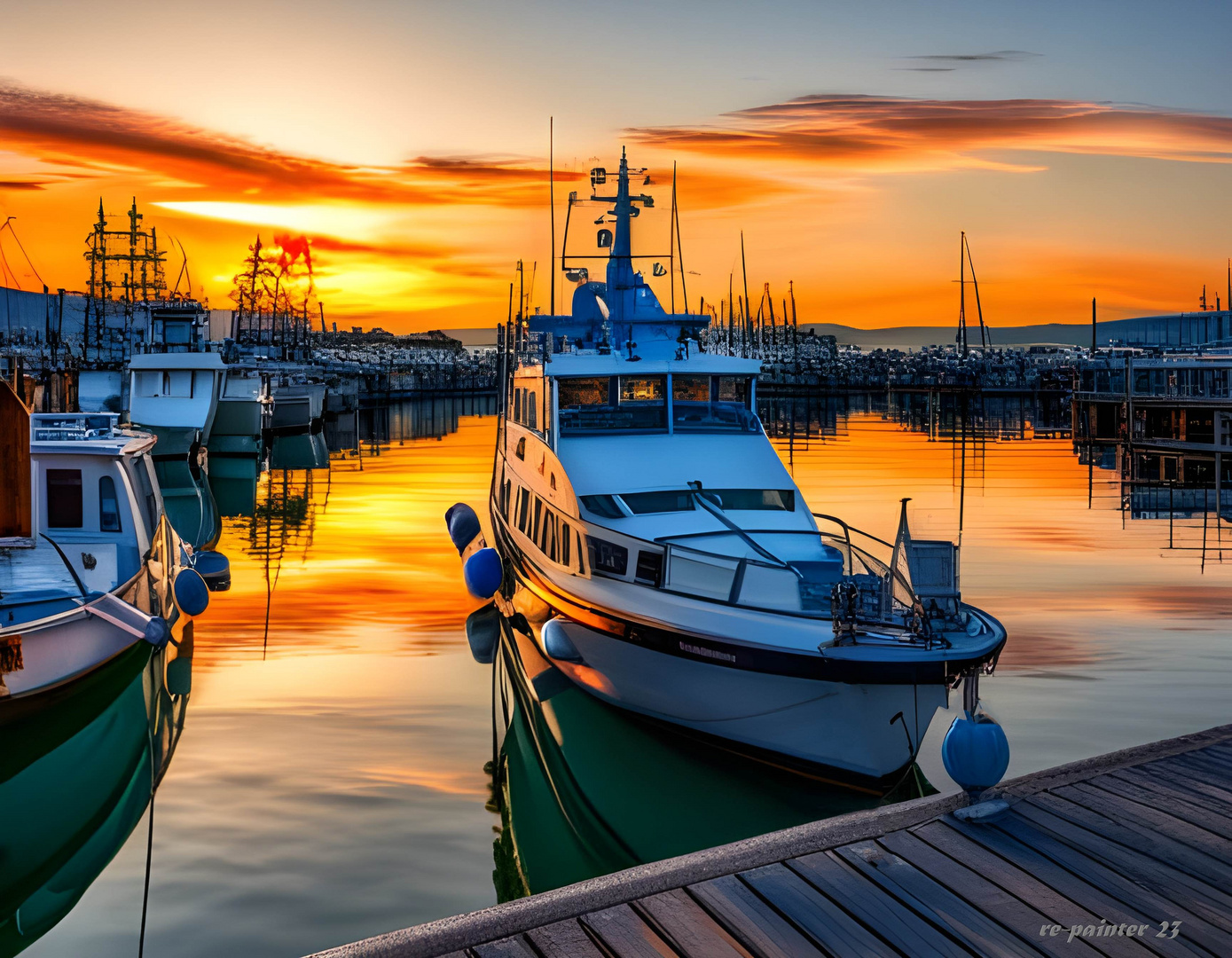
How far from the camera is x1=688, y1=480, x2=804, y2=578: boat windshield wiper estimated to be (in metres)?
13.9

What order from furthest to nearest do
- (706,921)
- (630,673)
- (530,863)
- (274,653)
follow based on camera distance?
(274,653)
(630,673)
(530,863)
(706,921)

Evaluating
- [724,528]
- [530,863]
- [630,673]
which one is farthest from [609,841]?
[724,528]

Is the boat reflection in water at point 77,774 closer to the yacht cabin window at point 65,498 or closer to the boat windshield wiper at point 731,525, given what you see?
the yacht cabin window at point 65,498

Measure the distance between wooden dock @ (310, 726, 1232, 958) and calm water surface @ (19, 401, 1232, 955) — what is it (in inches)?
168

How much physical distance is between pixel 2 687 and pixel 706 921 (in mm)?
11734

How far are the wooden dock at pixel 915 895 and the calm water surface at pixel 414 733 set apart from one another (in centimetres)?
425

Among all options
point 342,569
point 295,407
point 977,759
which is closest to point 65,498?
point 342,569

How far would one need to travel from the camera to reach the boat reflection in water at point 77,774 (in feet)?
37.0

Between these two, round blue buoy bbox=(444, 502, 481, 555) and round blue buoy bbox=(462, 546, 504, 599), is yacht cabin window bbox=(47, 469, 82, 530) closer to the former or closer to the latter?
round blue buoy bbox=(462, 546, 504, 599)

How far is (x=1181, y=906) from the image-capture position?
22.7ft

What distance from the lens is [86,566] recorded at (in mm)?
18219

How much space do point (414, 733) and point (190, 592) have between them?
6857 millimetres

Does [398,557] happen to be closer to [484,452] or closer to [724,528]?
[724,528]

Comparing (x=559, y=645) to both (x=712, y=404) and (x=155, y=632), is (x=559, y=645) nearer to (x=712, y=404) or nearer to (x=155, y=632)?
(x=712, y=404)
